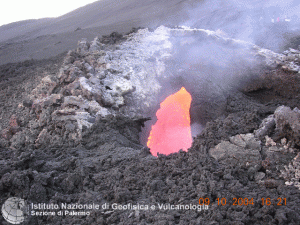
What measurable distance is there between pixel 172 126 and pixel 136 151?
2224mm

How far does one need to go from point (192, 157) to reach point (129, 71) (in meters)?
4.03

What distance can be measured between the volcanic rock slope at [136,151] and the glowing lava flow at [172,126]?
44 cm

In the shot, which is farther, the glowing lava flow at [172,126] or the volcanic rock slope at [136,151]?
the glowing lava flow at [172,126]

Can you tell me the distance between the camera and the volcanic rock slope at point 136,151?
9.04 feet

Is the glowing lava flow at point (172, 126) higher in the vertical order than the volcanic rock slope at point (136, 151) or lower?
lower

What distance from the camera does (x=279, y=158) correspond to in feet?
10.8

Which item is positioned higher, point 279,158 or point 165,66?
point 165,66

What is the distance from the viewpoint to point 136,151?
430cm

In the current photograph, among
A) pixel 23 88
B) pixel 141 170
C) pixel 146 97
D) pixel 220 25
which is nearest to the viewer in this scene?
pixel 141 170

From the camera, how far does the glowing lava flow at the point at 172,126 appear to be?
18.5 ft

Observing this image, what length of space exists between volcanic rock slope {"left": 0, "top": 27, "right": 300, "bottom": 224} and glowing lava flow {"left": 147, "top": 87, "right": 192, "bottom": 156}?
1.46 ft

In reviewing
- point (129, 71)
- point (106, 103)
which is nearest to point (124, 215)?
point (106, 103)

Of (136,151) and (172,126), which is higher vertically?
(136,151)

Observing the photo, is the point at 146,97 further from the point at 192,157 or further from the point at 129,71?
the point at 192,157
